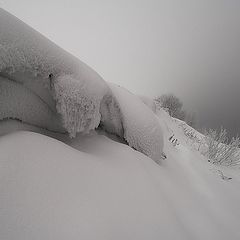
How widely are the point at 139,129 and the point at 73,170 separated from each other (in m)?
1.29

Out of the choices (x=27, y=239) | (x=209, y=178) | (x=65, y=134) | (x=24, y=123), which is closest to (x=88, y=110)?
(x=65, y=134)

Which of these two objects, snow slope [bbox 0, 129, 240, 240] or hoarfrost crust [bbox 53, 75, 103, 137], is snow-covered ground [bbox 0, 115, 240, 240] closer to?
snow slope [bbox 0, 129, 240, 240]

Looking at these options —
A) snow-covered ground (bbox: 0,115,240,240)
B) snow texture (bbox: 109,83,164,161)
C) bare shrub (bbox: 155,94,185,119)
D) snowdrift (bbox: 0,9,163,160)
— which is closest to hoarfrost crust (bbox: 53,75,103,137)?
snowdrift (bbox: 0,9,163,160)

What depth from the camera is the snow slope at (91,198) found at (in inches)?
40.3

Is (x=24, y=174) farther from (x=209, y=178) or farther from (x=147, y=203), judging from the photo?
(x=209, y=178)

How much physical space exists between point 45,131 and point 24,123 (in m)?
0.24

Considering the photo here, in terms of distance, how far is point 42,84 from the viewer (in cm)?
173

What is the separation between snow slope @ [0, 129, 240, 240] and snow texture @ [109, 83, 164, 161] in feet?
0.97

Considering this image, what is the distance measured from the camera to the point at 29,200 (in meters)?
1.05

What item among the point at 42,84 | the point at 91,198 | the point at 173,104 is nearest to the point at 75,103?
the point at 42,84

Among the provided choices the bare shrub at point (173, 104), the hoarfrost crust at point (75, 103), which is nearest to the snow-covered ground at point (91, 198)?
the hoarfrost crust at point (75, 103)

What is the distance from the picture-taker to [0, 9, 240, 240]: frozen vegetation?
3.51 ft

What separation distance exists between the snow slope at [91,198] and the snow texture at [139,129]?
0.29 m

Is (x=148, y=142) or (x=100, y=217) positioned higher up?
(x=148, y=142)
